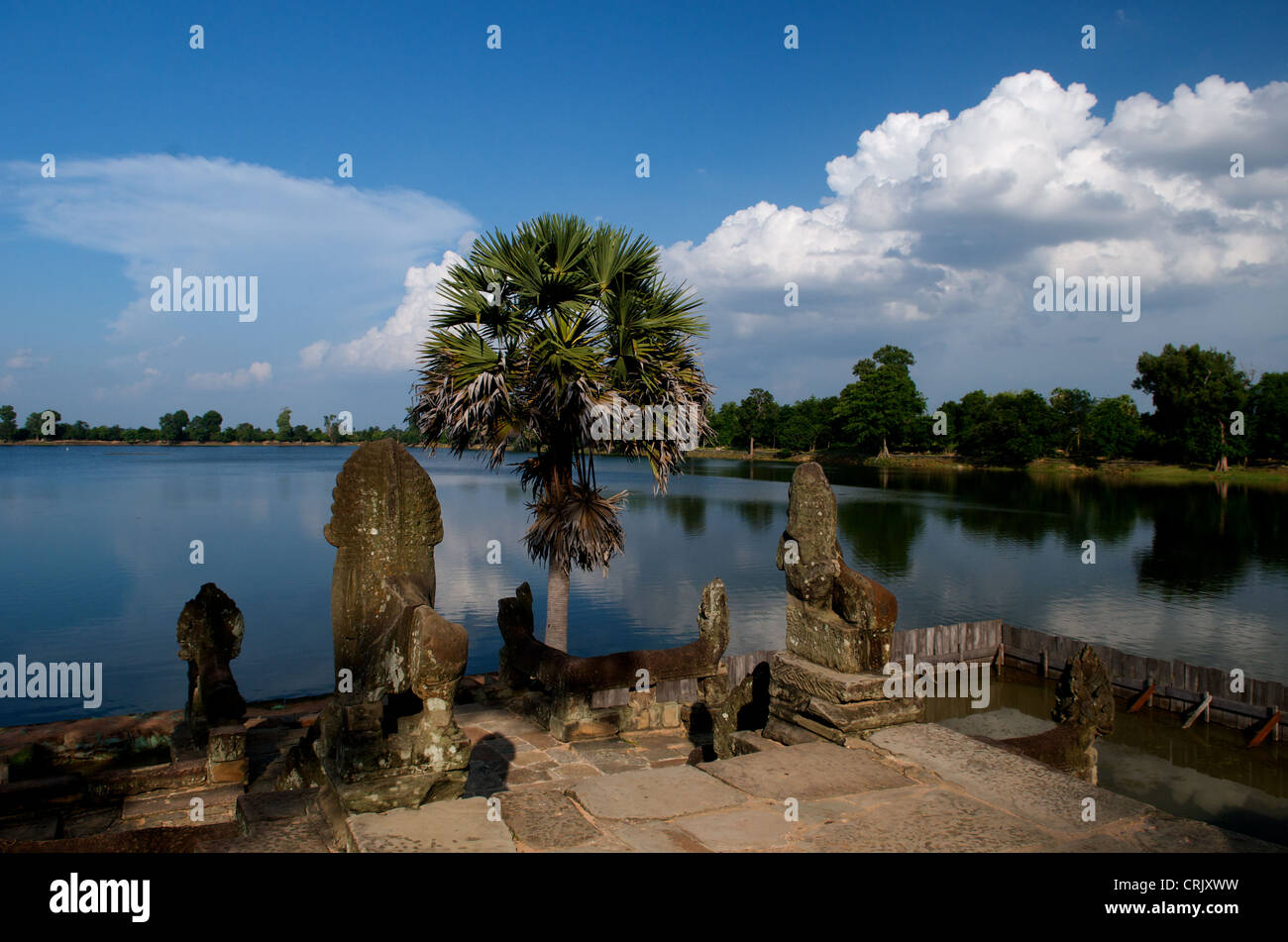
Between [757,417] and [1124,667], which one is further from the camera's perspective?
[757,417]

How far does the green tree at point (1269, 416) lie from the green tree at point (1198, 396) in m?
1.06

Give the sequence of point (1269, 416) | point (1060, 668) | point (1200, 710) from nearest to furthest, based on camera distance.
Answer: point (1200, 710) < point (1060, 668) < point (1269, 416)

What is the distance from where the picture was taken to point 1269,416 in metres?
59.2

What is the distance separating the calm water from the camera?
20.4 meters

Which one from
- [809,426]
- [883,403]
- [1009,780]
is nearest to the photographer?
[1009,780]

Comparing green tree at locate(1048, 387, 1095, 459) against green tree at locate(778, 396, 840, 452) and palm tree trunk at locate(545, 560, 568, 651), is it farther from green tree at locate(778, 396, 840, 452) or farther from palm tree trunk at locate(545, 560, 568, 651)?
palm tree trunk at locate(545, 560, 568, 651)

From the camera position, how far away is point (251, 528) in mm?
39750

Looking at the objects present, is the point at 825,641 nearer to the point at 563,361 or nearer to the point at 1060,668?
the point at 563,361

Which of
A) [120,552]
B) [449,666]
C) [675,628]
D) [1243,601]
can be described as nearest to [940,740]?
[449,666]

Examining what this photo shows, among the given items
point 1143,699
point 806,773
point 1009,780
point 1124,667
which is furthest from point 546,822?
point 1124,667

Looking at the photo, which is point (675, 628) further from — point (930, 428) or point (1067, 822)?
point (930, 428)

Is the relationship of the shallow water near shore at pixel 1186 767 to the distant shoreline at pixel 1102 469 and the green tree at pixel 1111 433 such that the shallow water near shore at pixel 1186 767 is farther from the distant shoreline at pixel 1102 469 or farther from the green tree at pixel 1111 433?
the green tree at pixel 1111 433

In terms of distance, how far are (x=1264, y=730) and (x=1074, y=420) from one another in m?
70.5
